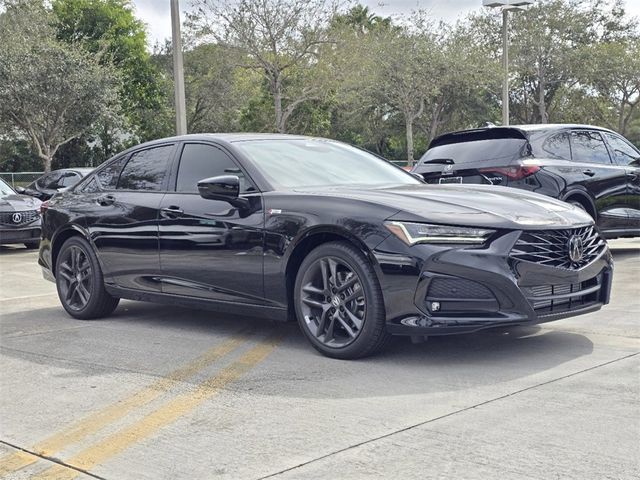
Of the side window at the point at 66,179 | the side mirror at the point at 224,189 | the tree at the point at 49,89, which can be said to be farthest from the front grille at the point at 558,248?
the tree at the point at 49,89

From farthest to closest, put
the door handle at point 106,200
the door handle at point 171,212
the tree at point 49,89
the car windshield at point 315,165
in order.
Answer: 1. the tree at point 49,89
2. the door handle at point 106,200
3. the door handle at point 171,212
4. the car windshield at point 315,165

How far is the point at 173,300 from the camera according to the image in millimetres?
6504

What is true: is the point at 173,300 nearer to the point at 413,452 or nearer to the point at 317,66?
the point at 413,452

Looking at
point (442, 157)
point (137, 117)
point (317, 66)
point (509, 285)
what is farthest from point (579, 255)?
point (137, 117)

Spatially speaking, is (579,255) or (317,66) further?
(317,66)

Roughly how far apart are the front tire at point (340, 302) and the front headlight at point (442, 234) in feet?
1.08

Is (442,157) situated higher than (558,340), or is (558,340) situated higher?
(442,157)

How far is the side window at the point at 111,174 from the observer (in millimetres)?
7246

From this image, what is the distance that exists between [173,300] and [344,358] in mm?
1797

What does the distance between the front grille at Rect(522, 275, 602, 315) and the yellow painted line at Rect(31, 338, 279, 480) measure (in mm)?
1757

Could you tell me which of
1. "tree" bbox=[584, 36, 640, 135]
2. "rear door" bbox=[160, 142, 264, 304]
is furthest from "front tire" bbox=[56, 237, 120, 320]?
"tree" bbox=[584, 36, 640, 135]

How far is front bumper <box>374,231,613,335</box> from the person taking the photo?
489 centimetres

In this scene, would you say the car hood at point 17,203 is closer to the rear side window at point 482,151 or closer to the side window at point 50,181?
the side window at point 50,181

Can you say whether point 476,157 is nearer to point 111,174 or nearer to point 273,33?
point 111,174
